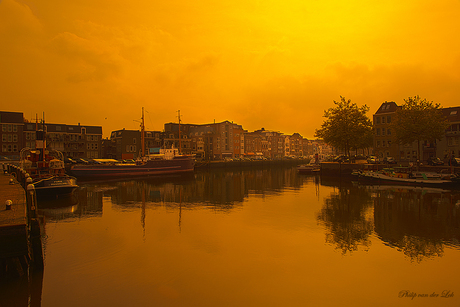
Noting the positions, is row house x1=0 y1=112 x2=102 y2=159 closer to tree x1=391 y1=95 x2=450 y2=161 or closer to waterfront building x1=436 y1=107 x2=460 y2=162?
tree x1=391 y1=95 x2=450 y2=161

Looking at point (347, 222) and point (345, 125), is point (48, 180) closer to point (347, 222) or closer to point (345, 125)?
point (347, 222)

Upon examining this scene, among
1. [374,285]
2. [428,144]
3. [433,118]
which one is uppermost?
[433,118]

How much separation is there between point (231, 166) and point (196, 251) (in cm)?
8330

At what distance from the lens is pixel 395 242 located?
15.2 meters

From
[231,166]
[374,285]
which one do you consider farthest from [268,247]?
[231,166]

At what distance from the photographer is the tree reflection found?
15.4 m

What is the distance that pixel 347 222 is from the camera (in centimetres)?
1998

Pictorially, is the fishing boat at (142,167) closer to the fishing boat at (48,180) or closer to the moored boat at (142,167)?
the moored boat at (142,167)

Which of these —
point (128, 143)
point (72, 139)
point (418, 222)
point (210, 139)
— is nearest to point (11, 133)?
point (72, 139)

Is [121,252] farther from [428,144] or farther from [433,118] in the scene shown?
[428,144]

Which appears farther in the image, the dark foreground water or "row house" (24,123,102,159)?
"row house" (24,123,102,159)

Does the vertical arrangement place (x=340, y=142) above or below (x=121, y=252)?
above

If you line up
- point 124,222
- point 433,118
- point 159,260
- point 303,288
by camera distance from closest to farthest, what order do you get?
point 303,288
point 159,260
point 124,222
point 433,118

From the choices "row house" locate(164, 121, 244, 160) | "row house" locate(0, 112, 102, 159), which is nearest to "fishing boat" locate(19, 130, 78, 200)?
"row house" locate(0, 112, 102, 159)
